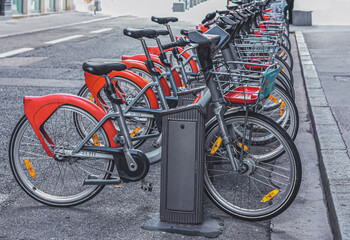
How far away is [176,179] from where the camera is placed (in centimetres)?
409

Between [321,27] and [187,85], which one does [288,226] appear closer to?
[187,85]

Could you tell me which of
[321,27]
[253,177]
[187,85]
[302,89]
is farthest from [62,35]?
[253,177]

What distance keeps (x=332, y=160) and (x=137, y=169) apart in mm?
1887

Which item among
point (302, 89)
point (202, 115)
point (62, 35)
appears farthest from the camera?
point (62, 35)

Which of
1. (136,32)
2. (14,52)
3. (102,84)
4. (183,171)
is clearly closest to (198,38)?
(183,171)

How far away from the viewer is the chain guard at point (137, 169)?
4.31 meters

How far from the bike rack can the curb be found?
794 millimetres

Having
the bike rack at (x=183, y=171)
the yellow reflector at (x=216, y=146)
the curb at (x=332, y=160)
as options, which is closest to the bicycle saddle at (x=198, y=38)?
the bike rack at (x=183, y=171)

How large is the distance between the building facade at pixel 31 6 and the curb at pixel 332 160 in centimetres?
2081

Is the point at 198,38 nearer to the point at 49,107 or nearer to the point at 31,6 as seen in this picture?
the point at 49,107

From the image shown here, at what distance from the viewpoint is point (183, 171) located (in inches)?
161

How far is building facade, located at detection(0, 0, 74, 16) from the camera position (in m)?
27.3

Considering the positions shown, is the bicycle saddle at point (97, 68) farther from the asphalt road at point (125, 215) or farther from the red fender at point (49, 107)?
the asphalt road at point (125, 215)

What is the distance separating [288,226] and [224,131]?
79 centimetres
